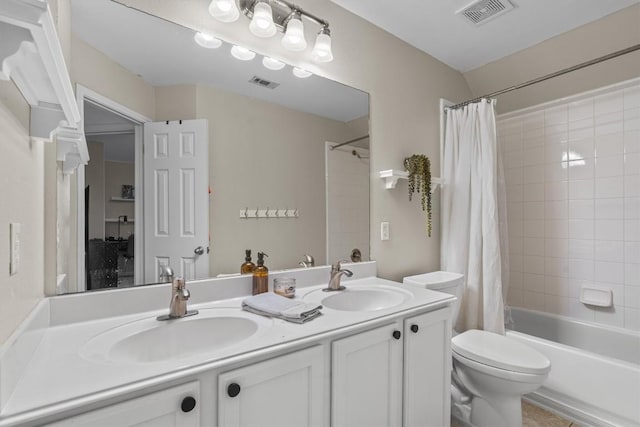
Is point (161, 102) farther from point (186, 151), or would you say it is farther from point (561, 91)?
point (561, 91)

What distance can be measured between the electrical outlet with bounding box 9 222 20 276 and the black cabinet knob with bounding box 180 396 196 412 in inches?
18.9

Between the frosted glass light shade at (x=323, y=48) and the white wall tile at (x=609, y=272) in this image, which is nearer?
the frosted glass light shade at (x=323, y=48)

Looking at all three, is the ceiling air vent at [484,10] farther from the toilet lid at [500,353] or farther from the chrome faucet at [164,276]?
the chrome faucet at [164,276]

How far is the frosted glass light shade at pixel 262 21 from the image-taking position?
4.49 feet

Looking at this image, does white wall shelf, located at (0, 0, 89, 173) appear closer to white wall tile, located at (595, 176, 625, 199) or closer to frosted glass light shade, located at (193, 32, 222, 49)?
frosted glass light shade, located at (193, 32, 222, 49)

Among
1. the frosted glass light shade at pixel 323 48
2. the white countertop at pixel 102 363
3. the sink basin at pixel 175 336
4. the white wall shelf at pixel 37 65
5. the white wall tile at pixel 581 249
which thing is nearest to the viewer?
the white wall shelf at pixel 37 65

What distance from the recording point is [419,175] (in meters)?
2.05

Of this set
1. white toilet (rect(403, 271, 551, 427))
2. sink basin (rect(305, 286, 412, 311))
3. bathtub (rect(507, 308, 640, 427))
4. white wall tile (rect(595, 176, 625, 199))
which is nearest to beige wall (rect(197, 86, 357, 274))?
sink basin (rect(305, 286, 412, 311))

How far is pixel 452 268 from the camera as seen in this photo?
7.29ft

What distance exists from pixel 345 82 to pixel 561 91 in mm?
1804

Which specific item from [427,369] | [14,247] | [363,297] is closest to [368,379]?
[427,369]

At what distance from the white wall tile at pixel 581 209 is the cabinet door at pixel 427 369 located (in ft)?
5.67

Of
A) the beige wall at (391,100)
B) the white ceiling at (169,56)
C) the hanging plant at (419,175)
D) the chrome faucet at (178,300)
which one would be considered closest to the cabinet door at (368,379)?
the chrome faucet at (178,300)

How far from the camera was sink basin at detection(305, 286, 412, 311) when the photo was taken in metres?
1.46
